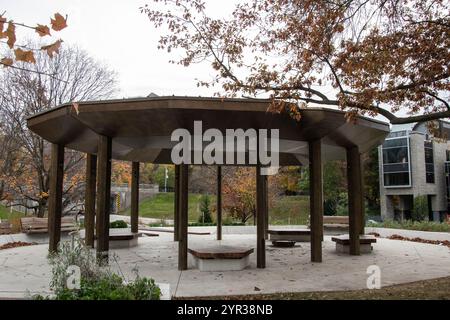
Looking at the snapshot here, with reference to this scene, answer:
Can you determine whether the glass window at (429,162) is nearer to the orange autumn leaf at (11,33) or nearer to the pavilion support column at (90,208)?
the pavilion support column at (90,208)

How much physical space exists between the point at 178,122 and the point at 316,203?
13.8 ft

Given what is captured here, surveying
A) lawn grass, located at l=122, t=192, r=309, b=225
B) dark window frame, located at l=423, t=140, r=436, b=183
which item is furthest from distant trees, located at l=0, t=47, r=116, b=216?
dark window frame, located at l=423, t=140, r=436, b=183

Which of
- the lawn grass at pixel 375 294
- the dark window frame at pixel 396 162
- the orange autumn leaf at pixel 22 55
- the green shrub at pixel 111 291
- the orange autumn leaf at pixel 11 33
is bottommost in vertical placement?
the lawn grass at pixel 375 294

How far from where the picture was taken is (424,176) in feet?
130

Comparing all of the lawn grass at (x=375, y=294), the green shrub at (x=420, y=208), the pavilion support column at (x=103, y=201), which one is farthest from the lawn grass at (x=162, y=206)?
the lawn grass at (x=375, y=294)

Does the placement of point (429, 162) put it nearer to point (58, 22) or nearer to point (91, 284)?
point (91, 284)

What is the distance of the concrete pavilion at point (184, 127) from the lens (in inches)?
348

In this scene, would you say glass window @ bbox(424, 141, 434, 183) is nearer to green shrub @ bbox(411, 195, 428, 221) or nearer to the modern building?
the modern building

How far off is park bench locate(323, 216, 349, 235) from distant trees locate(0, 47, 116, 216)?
11.8 meters

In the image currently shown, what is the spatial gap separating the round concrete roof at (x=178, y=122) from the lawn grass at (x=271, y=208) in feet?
60.5

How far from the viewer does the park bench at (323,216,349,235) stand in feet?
59.3
